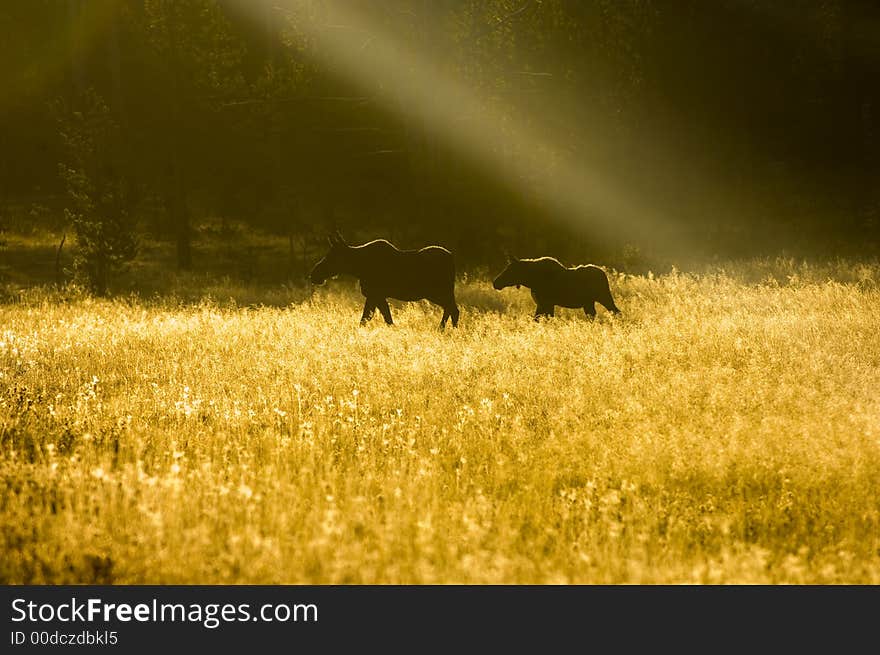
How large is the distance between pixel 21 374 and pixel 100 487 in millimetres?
4901

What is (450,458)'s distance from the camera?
5.67 metres

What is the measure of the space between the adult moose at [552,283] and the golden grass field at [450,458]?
1.97 m

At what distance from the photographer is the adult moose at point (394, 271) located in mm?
12469

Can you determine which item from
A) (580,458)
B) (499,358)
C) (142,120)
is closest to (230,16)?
(142,120)

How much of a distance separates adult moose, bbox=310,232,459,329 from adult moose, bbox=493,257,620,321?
0.86 m

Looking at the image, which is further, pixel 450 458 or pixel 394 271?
pixel 394 271

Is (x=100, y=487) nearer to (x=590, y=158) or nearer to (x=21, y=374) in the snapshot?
(x=21, y=374)

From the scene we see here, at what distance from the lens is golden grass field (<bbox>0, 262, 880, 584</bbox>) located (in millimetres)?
4016

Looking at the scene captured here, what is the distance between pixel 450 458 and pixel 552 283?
7.47 metres

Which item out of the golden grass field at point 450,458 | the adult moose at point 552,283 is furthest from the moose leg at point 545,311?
the golden grass field at point 450,458

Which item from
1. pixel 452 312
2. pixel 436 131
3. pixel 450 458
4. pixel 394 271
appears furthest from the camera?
pixel 436 131

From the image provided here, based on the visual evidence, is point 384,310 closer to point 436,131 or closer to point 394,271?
point 394,271

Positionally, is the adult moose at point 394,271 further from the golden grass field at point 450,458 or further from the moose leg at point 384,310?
the golden grass field at point 450,458

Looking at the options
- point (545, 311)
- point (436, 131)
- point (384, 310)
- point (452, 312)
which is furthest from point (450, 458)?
point (436, 131)
